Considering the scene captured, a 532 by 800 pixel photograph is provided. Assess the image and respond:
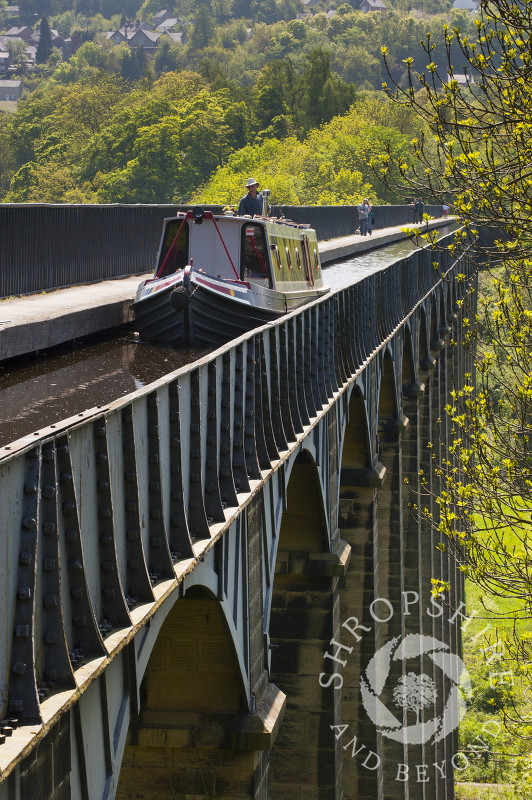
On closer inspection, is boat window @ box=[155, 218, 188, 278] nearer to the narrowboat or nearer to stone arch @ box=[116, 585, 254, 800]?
the narrowboat

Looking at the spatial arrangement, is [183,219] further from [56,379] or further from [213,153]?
[213,153]

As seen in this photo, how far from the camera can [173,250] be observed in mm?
16688

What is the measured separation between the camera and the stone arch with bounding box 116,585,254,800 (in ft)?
29.8

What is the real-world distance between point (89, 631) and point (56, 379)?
590cm

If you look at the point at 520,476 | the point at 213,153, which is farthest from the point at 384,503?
the point at 213,153

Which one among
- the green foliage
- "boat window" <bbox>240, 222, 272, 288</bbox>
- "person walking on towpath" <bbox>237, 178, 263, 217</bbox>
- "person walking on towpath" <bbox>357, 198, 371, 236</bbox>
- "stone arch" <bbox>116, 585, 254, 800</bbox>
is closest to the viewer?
"stone arch" <bbox>116, 585, 254, 800</bbox>

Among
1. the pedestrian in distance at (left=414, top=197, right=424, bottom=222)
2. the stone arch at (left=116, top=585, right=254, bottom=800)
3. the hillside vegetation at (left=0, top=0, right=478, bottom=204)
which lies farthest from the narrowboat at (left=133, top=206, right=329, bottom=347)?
the hillside vegetation at (left=0, top=0, right=478, bottom=204)

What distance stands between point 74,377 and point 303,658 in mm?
5886

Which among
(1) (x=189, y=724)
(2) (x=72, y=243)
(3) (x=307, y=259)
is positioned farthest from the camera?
(3) (x=307, y=259)

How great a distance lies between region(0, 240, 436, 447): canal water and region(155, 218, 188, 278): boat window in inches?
50.6

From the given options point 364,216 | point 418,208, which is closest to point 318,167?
point 418,208

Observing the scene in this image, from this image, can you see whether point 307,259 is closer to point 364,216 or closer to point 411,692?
point 411,692

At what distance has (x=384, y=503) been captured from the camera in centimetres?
2625

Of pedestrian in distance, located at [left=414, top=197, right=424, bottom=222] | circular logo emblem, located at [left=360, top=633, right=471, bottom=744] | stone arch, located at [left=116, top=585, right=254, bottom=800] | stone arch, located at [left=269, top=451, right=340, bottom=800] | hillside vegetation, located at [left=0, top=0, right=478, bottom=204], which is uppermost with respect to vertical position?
hillside vegetation, located at [left=0, top=0, right=478, bottom=204]
